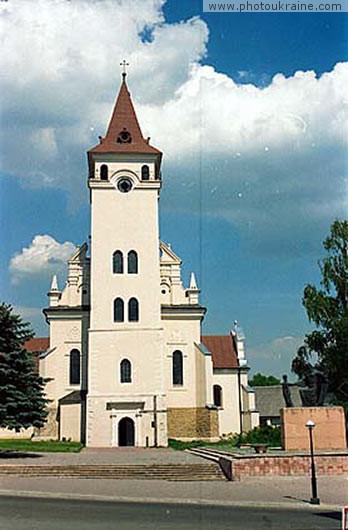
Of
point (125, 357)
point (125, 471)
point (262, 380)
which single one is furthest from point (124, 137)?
point (262, 380)

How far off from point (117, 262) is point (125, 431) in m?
10.2

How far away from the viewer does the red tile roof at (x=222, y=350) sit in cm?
4653

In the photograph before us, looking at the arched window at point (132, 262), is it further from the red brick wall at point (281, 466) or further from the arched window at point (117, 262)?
the red brick wall at point (281, 466)

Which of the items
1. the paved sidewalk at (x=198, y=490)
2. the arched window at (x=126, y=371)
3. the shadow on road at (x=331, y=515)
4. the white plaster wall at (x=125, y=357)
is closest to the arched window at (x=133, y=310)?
the white plaster wall at (x=125, y=357)

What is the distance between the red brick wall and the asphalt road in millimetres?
5145

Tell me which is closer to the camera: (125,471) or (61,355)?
(125,471)

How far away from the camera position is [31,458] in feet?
89.7

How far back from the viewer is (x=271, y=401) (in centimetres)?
5653

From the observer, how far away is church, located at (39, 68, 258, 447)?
3991cm

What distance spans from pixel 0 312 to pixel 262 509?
53.6ft

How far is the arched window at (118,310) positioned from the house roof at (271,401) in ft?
61.1

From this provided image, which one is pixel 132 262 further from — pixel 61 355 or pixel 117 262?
pixel 61 355

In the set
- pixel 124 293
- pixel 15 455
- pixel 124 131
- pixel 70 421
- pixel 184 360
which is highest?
pixel 124 131

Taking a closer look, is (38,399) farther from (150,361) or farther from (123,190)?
(123,190)
